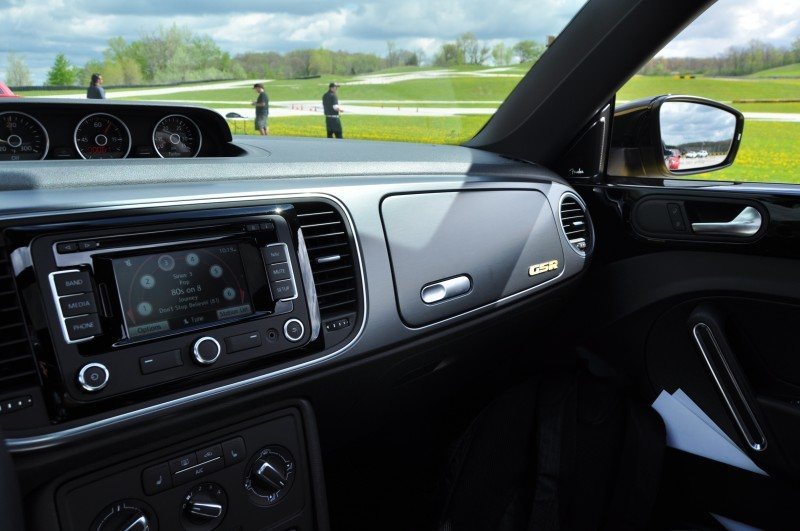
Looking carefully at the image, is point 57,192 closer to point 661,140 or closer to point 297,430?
point 297,430

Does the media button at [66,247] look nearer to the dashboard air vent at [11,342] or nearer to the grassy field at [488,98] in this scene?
the dashboard air vent at [11,342]

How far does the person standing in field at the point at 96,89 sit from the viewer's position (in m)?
1.51

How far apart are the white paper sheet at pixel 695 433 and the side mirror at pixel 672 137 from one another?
2.49 feet

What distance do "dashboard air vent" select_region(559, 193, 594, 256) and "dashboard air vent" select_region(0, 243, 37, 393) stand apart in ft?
5.12

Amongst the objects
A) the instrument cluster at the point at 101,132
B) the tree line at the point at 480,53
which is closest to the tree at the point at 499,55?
the tree line at the point at 480,53

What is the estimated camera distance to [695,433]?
213cm

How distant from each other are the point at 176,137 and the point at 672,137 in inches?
63.8

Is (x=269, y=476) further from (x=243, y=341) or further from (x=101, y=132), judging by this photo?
(x=101, y=132)

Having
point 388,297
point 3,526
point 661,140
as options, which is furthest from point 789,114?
point 3,526

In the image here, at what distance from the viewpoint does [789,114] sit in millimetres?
2066

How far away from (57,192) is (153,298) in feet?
0.79

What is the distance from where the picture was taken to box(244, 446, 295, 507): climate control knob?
4.86 feet

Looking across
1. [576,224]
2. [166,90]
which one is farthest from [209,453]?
[576,224]

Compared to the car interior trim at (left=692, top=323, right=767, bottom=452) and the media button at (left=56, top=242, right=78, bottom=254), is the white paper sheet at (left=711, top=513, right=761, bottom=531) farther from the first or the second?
the media button at (left=56, top=242, right=78, bottom=254)
